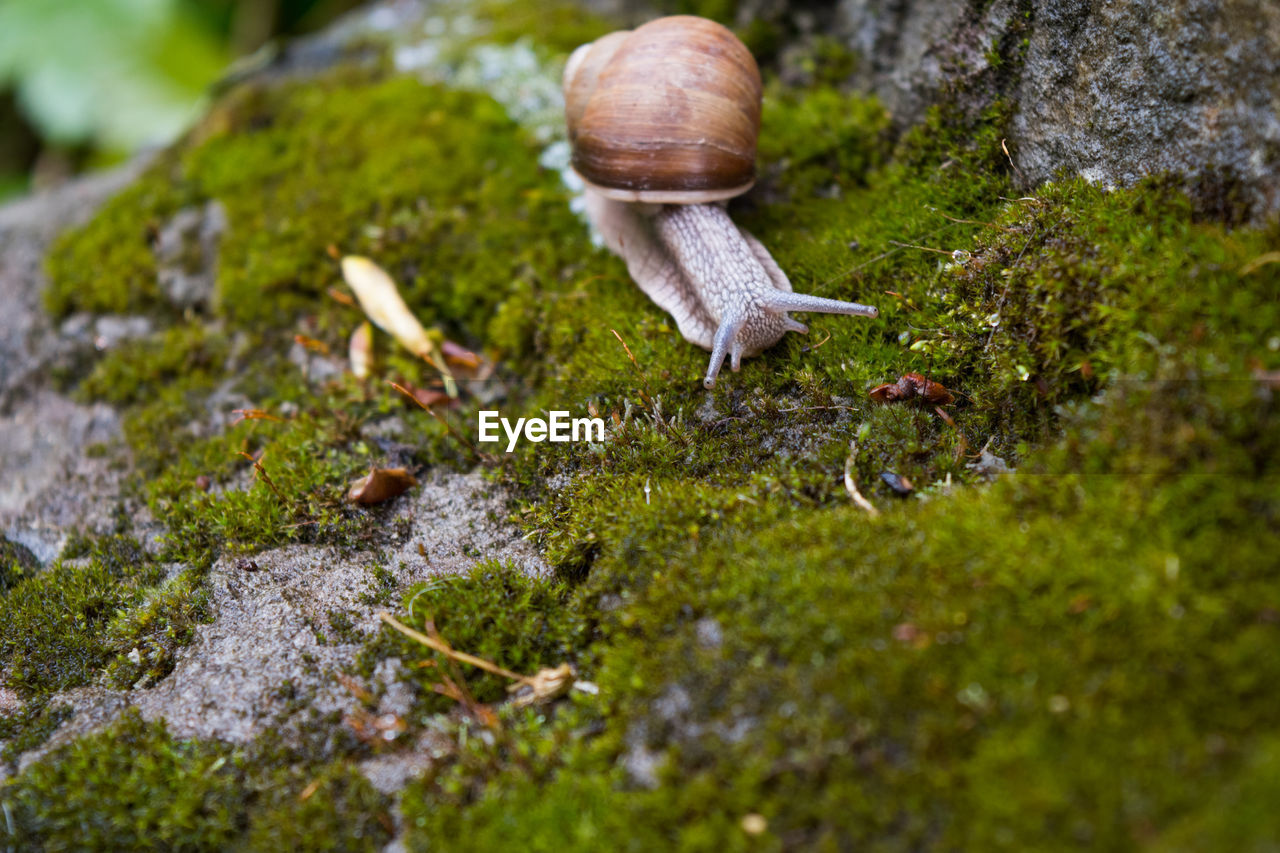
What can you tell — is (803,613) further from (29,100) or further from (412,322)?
(29,100)

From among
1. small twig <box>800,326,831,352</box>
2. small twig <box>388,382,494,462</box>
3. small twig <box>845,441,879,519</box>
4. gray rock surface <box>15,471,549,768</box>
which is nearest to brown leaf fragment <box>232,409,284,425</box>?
small twig <box>388,382,494,462</box>

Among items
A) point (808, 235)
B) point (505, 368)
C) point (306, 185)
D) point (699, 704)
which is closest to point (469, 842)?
point (699, 704)

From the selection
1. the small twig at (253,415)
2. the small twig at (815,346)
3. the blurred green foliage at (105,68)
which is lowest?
the small twig at (815,346)

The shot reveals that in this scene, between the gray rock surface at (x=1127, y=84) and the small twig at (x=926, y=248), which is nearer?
the gray rock surface at (x=1127, y=84)

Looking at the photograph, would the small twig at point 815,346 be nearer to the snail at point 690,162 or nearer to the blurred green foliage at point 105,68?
the snail at point 690,162

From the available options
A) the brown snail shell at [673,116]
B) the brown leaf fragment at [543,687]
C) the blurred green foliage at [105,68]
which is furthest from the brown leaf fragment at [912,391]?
the blurred green foliage at [105,68]

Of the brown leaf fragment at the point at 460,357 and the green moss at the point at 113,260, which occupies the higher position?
the green moss at the point at 113,260

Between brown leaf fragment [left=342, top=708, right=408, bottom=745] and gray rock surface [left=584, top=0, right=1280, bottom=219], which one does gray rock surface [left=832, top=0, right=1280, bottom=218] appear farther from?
brown leaf fragment [left=342, top=708, right=408, bottom=745]

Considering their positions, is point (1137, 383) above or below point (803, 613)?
above
